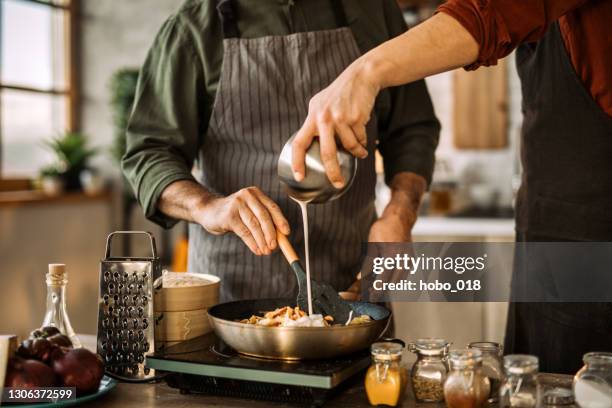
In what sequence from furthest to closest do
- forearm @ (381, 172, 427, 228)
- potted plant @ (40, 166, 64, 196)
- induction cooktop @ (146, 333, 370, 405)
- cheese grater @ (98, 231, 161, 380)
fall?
potted plant @ (40, 166, 64, 196) → forearm @ (381, 172, 427, 228) → cheese grater @ (98, 231, 161, 380) → induction cooktop @ (146, 333, 370, 405)

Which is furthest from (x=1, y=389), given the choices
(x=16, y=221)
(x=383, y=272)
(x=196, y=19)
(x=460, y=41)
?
(x=16, y=221)

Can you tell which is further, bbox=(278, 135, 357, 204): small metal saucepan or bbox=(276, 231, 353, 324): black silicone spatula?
bbox=(276, 231, 353, 324): black silicone spatula

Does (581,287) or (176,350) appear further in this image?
(581,287)

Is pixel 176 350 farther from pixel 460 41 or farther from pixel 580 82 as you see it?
pixel 580 82

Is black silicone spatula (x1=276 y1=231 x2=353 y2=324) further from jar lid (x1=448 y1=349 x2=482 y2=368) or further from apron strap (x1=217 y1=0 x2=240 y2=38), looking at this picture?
apron strap (x1=217 y1=0 x2=240 y2=38)

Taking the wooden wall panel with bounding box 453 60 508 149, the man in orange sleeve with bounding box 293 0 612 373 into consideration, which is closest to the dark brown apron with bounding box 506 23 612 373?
the man in orange sleeve with bounding box 293 0 612 373

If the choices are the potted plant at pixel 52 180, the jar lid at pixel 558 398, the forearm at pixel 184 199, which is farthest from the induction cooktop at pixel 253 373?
the potted plant at pixel 52 180

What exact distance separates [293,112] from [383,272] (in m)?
0.54

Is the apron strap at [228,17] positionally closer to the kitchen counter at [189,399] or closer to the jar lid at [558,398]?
the kitchen counter at [189,399]

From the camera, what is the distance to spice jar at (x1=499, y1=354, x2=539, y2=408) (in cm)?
114

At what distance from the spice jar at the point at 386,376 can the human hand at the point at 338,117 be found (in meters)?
0.31

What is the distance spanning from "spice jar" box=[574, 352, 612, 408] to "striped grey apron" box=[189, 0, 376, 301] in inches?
33.8

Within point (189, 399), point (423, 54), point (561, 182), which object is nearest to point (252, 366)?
point (189, 399)

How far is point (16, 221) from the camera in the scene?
16.5 ft
